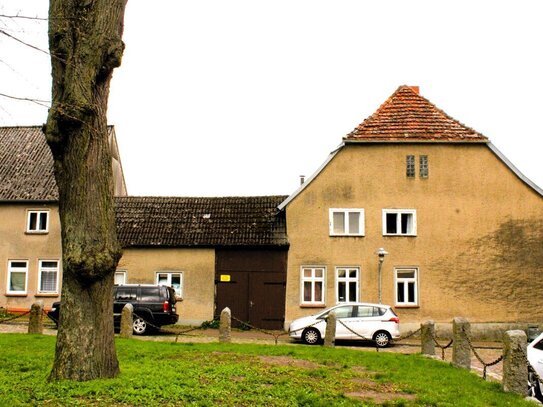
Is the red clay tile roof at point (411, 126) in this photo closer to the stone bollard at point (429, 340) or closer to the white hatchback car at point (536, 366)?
the stone bollard at point (429, 340)

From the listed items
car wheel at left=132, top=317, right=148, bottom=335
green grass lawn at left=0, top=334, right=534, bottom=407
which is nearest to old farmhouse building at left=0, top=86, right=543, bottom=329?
car wheel at left=132, top=317, right=148, bottom=335

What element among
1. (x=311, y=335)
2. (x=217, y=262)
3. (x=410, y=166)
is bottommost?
(x=311, y=335)

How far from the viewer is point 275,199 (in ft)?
96.5

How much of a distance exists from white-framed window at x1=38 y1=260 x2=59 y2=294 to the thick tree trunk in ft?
59.6

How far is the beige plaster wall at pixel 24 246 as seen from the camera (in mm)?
27719

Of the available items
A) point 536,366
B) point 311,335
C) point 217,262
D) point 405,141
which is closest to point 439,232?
point 405,141

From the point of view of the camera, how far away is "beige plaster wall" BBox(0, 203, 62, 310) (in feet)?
90.9

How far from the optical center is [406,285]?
2656 cm

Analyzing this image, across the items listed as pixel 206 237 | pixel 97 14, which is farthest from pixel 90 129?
pixel 206 237

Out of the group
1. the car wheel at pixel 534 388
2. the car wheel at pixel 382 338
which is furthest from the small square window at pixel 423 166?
the car wheel at pixel 534 388

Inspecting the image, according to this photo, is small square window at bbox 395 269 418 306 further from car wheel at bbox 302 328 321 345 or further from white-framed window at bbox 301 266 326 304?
car wheel at bbox 302 328 321 345

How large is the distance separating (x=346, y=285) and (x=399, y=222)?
11.1 feet

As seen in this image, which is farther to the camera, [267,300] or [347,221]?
[347,221]

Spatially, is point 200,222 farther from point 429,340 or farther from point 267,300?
point 429,340
